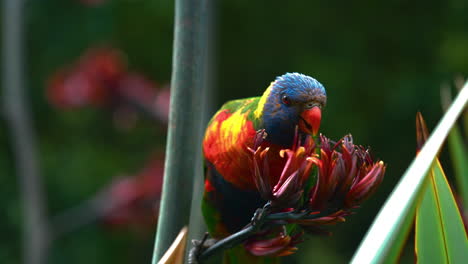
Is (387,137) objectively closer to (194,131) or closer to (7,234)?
(7,234)

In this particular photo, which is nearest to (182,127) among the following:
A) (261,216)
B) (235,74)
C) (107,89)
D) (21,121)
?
(261,216)

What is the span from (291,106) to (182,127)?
0.51 ft

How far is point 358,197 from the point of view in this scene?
385 millimetres

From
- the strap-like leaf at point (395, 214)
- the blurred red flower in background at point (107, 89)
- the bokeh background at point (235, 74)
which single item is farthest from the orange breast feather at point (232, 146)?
the bokeh background at point (235, 74)

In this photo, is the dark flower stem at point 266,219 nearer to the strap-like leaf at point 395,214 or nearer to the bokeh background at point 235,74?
the strap-like leaf at point 395,214

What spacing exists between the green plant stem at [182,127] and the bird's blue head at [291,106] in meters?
0.12

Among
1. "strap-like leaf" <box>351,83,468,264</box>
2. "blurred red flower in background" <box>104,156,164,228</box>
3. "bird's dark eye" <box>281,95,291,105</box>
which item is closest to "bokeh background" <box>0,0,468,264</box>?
"blurred red flower in background" <box>104,156,164,228</box>

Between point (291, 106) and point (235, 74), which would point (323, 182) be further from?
point (235, 74)

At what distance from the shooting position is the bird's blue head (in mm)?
502

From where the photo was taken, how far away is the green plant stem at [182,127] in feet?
1.37

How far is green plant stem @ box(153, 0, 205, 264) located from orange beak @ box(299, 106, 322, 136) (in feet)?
0.40

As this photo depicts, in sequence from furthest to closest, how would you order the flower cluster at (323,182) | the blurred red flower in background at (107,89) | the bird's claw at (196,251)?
1. the blurred red flower in background at (107,89)
2. the bird's claw at (196,251)
3. the flower cluster at (323,182)

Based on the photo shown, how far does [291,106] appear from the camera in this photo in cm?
55

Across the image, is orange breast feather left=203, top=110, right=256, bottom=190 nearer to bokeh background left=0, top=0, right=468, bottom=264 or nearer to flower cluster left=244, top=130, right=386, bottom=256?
flower cluster left=244, top=130, right=386, bottom=256
